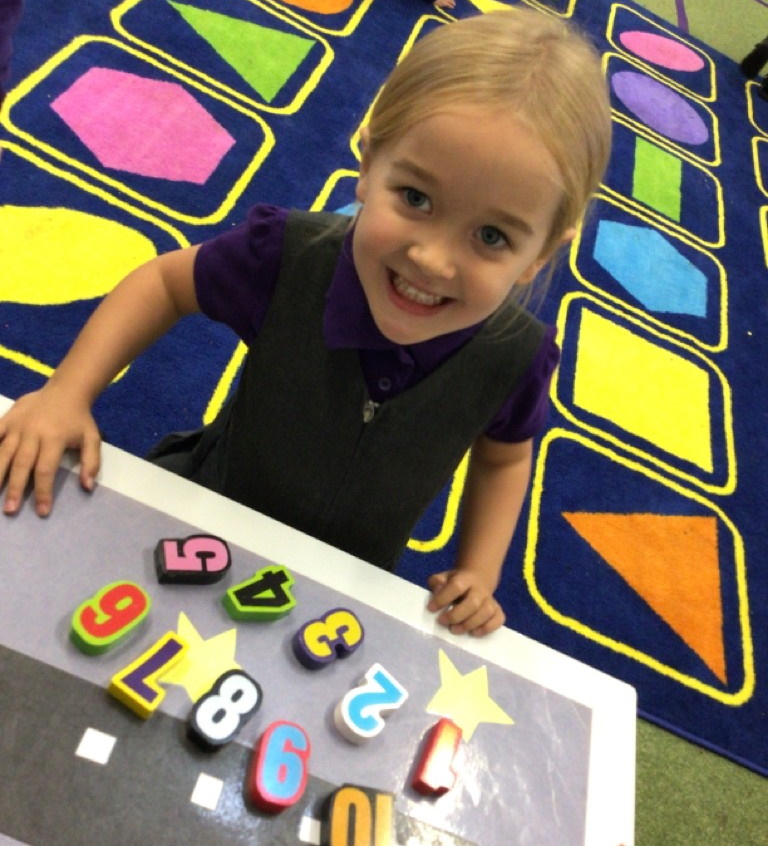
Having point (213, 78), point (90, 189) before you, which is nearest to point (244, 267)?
point (90, 189)

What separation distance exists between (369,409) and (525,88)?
26 cm

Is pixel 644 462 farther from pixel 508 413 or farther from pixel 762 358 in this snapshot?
pixel 508 413

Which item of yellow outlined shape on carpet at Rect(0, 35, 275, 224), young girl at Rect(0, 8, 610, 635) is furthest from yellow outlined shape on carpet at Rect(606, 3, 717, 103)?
young girl at Rect(0, 8, 610, 635)

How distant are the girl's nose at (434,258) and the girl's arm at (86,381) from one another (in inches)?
8.8

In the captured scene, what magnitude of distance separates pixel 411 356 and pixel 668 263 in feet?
4.33

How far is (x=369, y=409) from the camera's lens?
24.2 inches

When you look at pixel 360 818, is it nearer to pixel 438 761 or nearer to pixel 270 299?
pixel 438 761

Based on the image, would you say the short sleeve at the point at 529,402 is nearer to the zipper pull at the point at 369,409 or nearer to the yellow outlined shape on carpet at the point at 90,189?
the zipper pull at the point at 369,409

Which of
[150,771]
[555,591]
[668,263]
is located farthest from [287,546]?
[668,263]

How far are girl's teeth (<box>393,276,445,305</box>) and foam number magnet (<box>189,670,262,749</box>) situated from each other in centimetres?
26

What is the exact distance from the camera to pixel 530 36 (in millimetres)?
509

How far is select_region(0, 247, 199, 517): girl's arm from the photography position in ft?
1.56

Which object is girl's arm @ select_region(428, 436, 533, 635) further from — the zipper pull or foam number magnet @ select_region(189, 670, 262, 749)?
foam number magnet @ select_region(189, 670, 262, 749)

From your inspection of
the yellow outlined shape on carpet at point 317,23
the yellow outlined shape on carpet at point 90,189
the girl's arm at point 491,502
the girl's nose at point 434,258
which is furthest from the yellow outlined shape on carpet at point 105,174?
the girl's nose at point 434,258
